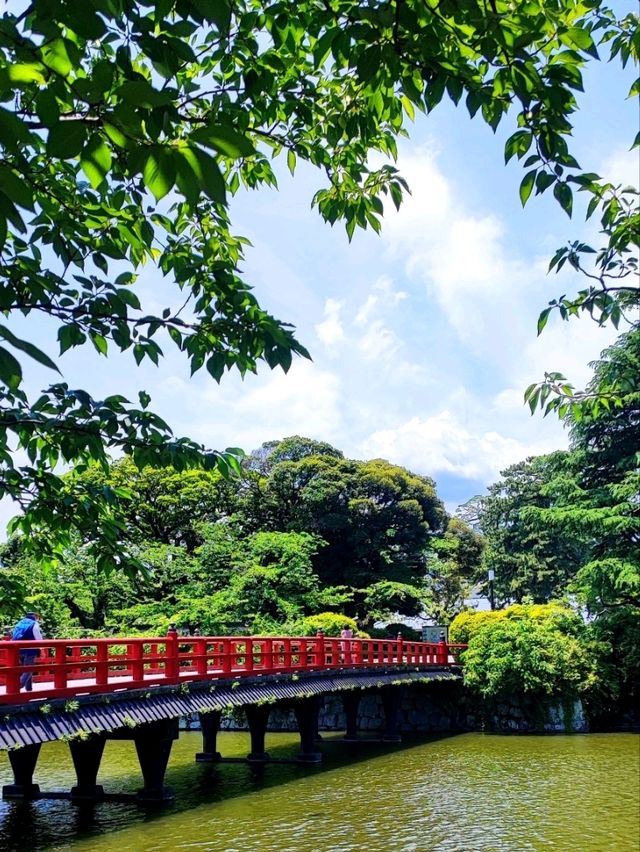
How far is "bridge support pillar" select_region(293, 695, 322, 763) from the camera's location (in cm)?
1777

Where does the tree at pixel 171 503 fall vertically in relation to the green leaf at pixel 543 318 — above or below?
above

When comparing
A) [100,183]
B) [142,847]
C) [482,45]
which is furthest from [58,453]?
[142,847]

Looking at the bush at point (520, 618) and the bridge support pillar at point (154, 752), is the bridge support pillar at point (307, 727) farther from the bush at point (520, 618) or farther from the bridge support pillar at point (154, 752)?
the bush at point (520, 618)

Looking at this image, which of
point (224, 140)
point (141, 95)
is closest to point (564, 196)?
point (224, 140)

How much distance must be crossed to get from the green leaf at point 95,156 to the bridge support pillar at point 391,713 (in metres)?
22.5

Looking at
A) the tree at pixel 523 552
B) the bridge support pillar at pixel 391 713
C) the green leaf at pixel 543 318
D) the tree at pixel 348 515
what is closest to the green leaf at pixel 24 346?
the green leaf at pixel 543 318

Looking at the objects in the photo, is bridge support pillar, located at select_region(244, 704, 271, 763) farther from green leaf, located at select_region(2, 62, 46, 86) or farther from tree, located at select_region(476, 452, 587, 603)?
tree, located at select_region(476, 452, 587, 603)

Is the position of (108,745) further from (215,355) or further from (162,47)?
(162,47)

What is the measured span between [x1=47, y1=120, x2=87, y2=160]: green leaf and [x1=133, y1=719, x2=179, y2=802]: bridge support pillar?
1247 cm

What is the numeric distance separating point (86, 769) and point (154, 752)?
147 cm

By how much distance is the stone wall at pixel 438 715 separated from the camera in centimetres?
2314

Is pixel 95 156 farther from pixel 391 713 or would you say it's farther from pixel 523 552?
pixel 523 552

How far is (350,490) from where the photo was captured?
33.5 meters

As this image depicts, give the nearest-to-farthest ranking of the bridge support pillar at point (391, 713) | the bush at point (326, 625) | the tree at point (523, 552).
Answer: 1. the bridge support pillar at point (391, 713)
2. the bush at point (326, 625)
3. the tree at point (523, 552)
